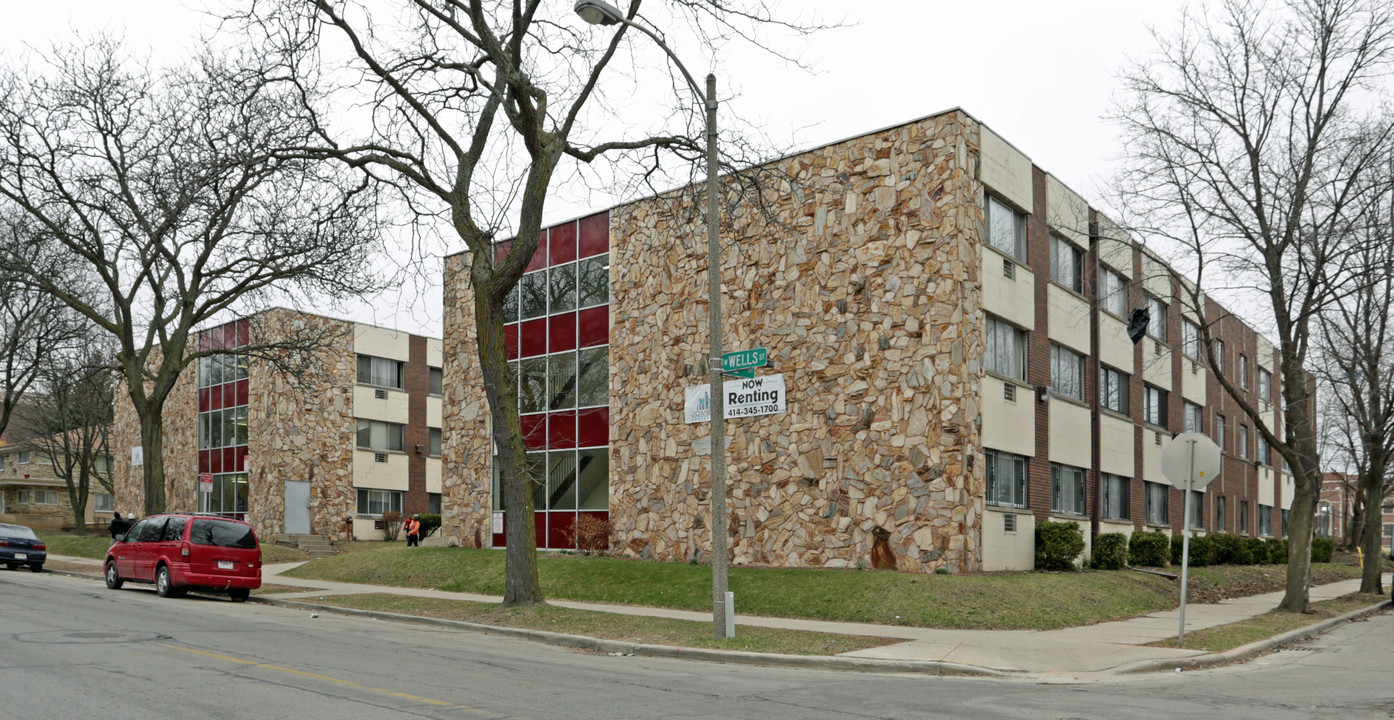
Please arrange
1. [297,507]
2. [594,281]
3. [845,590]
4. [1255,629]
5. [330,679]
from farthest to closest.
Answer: [297,507] → [594,281] → [845,590] → [1255,629] → [330,679]

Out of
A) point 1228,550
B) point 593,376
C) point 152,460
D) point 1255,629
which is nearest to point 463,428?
point 593,376

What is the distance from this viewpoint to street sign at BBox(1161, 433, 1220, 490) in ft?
49.0

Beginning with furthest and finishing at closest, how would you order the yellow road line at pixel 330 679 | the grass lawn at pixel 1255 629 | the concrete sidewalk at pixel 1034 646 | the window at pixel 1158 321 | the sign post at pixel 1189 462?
the window at pixel 1158 321 → the grass lawn at pixel 1255 629 → the sign post at pixel 1189 462 → the concrete sidewalk at pixel 1034 646 → the yellow road line at pixel 330 679

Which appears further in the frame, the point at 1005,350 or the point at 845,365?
the point at 1005,350

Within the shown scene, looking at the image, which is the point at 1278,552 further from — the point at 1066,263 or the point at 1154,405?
the point at 1066,263

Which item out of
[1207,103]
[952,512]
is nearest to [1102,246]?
[1207,103]

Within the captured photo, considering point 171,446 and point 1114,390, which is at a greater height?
point 1114,390

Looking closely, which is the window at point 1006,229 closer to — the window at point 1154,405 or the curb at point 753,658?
the window at point 1154,405

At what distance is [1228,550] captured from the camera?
1388 inches

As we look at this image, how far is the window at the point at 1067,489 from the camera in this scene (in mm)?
25891

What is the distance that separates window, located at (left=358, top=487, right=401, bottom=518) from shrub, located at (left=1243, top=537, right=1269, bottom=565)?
34.1m

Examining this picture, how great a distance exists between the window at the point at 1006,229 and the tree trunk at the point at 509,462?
10833 mm

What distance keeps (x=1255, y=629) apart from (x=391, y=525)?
1459 inches

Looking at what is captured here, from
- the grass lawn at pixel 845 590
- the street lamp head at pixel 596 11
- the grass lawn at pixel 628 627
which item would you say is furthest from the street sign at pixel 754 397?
the street lamp head at pixel 596 11
